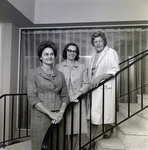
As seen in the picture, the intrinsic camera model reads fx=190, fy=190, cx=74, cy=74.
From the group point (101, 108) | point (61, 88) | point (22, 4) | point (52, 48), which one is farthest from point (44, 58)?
point (22, 4)

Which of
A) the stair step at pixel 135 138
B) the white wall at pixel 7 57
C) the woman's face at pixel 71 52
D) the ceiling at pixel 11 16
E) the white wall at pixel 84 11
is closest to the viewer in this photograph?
the stair step at pixel 135 138

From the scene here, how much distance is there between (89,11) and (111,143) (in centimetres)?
197

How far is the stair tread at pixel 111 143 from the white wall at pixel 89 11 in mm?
1786

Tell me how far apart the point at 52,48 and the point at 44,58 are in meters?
0.12

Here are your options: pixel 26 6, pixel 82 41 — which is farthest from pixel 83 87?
pixel 26 6

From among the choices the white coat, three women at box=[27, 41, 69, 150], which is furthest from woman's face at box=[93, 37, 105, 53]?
three women at box=[27, 41, 69, 150]

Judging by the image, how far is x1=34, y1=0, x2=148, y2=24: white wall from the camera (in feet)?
9.46

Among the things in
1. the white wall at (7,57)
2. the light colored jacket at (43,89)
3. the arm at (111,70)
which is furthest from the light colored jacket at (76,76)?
the white wall at (7,57)

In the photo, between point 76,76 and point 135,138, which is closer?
point 135,138

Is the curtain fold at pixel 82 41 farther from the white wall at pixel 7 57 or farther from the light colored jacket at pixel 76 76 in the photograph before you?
the light colored jacket at pixel 76 76

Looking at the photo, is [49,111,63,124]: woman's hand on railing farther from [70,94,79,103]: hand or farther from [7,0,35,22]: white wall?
[7,0,35,22]: white wall

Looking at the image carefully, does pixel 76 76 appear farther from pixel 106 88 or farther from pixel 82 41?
pixel 82 41

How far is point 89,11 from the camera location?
2953 millimetres

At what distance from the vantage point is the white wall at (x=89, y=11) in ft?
9.46
